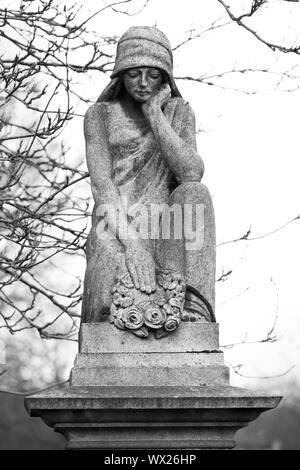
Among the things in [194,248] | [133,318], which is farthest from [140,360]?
[194,248]

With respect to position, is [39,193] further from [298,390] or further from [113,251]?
[298,390]

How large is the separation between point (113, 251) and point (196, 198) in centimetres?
74

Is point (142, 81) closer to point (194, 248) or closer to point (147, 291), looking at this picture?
point (194, 248)

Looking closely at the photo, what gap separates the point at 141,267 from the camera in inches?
402

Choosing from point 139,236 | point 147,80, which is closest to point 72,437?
point 139,236

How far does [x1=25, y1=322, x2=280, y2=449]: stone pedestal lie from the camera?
9.63m

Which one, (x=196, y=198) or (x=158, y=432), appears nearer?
(x=158, y=432)

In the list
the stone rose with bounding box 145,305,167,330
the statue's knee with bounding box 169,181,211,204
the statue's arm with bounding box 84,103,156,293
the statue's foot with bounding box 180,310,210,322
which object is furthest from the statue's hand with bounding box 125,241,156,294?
the statue's knee with bounding box 169,181,211,204

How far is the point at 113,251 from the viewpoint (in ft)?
33.9

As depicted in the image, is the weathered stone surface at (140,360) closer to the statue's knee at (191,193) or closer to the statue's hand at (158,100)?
the statue's knee at (191,193)

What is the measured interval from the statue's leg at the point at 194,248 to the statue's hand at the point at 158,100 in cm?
69

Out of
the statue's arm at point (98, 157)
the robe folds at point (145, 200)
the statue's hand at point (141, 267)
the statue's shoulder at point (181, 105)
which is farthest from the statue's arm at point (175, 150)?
the statue's hand at point (141, 267)

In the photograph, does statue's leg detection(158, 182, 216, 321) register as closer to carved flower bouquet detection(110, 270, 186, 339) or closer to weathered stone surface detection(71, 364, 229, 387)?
carved flower bouquet detection(110, 270, 186, 339)

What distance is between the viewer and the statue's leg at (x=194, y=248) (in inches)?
407
